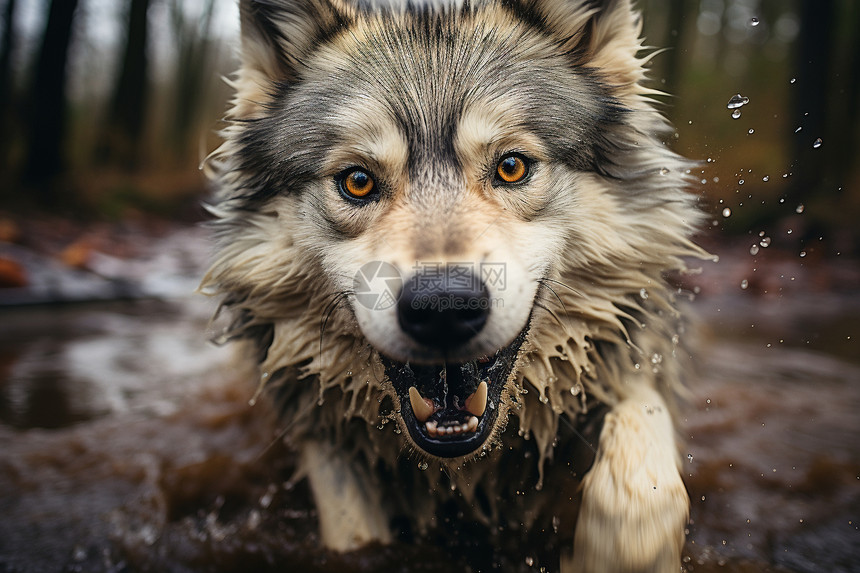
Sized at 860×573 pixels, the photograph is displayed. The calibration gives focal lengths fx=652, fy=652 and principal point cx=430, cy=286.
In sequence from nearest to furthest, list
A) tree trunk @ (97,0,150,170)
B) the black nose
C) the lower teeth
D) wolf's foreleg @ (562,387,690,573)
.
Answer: the black nose < wolf's foreleg @ (562,387,690,573) < the lower teeth < tree trunk @ (97,0,150,170)

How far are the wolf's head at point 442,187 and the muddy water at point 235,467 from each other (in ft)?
2.16

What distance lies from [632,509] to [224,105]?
226cm

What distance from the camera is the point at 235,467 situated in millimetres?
3236

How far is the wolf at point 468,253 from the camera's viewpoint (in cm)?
198

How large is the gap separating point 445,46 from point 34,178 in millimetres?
10775

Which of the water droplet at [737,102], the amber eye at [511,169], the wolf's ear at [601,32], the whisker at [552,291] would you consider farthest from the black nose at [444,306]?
the water droplet at [737,102]

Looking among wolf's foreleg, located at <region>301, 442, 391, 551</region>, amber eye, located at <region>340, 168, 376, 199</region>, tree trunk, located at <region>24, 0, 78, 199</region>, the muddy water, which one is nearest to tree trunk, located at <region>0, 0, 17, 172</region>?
tree trunk, located at <region>24, 0, 78, 199</region>

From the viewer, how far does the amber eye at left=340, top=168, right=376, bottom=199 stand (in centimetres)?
224

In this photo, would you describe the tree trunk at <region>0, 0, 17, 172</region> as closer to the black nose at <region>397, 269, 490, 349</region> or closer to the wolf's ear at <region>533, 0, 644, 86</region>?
the wolf's ear at <region>533, 0, 644, 86</region>

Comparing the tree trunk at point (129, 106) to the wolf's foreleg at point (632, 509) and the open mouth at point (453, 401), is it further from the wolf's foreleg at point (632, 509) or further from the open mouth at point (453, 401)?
the wolf's foreleg at point (632, 509)

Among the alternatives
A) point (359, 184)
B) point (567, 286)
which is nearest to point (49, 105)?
point (359, 184)

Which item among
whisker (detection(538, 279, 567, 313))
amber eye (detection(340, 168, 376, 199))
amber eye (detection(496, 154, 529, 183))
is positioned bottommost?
whisker (detection(538, 279, 567, 313))

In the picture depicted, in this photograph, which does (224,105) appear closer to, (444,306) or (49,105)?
(444,306)

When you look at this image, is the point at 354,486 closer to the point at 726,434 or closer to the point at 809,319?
the point at 726,434
